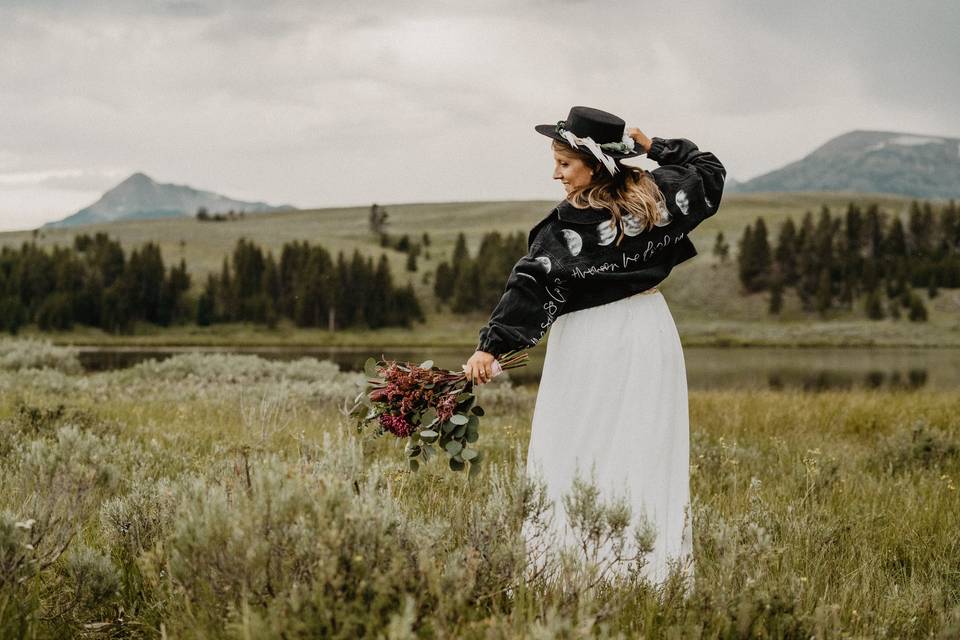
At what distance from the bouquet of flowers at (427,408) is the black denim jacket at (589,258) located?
0.80ft

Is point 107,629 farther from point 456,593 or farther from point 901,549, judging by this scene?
point 901,549

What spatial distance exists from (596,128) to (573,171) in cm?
24

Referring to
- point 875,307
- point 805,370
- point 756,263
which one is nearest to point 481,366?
point 805,370

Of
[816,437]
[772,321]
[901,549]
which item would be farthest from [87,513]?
[772,321]

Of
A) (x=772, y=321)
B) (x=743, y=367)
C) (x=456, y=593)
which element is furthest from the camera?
(x=772, y=321)

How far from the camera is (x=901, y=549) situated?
5109 mm

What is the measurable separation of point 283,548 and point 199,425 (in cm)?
683

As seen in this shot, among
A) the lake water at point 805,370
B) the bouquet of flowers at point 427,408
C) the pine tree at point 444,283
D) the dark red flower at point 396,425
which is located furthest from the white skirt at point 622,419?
the pine tree at point 444,283

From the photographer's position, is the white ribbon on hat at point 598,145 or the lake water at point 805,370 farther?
the lake water at point 805,370

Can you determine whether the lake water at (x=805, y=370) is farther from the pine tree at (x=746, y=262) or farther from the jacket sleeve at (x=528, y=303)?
the pine tree at (x=746, y=262)

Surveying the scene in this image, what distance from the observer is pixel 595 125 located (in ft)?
13.2

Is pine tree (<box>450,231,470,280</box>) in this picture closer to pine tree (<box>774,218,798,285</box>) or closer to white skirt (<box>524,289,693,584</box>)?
pine tree (<box>774,218,798,285</box>)

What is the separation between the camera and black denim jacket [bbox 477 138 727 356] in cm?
383

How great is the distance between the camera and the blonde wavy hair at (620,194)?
3.97 metres
